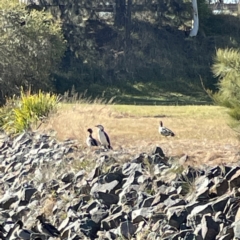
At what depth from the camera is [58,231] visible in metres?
12.6

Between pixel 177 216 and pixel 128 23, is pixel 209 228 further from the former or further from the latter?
pixel 128 23

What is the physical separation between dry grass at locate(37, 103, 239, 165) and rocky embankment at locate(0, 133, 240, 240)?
81 cm

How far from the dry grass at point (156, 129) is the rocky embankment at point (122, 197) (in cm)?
81

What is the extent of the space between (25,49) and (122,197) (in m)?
21.8

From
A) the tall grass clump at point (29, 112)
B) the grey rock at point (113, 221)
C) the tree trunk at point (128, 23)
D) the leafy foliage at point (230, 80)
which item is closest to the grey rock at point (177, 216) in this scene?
the grey rock at point (113, 221)

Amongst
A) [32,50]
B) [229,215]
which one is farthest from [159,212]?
[32,50]

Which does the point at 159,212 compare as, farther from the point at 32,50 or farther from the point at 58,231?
the point at 32,50

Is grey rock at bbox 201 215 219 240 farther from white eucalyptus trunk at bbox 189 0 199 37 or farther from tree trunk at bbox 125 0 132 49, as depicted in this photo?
white eucalyptus trunk at bbox 189 0 199 37

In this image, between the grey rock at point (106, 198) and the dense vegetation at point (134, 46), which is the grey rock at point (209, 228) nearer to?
the grey rock at point (106, 198)

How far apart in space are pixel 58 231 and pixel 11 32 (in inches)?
877

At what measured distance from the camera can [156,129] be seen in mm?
20875

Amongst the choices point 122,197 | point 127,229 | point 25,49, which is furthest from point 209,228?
point 25,49

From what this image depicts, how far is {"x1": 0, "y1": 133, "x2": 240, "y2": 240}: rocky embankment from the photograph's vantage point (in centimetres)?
1084

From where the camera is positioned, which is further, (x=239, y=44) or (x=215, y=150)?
(x=239, y=44)
